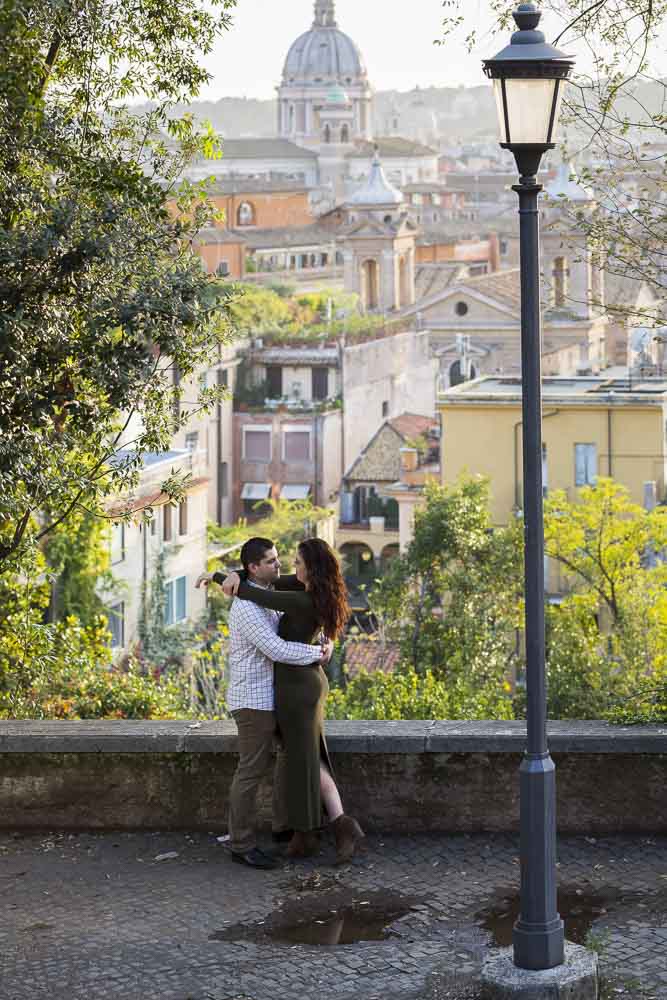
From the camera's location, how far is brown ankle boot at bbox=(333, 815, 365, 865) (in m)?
7.21

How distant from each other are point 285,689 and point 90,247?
2344 mm

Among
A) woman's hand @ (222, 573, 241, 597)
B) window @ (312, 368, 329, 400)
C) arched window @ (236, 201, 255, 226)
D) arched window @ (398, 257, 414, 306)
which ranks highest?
arched window @ (236, 201, 255, 226)

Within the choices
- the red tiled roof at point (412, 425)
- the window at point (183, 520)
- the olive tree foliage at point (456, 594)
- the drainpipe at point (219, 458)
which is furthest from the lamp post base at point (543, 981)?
the drainpipe at point (219, 458)

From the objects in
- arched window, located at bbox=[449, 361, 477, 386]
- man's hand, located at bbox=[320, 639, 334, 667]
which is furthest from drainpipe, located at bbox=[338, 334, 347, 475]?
man's hand, located at bbox=[320, 639, 334, 667]

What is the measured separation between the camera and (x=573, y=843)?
292 inches

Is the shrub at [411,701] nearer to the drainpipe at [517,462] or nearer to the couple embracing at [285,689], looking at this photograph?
the couple embracing at [285,689]

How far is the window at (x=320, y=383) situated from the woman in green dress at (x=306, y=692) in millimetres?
59680

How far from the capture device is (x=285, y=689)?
721cm

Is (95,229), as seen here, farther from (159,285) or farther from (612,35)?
(612,35)

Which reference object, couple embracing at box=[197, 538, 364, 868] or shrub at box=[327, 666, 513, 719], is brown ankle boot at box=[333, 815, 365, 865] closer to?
couple embracing at box=[197, 538, 364, 868]

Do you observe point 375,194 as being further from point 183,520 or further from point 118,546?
point 118,546

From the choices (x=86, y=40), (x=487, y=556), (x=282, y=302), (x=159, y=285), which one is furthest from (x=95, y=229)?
(x=282, y=302)

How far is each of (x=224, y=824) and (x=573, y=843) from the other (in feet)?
5.17

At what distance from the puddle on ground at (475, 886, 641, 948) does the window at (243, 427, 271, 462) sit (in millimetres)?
57213
